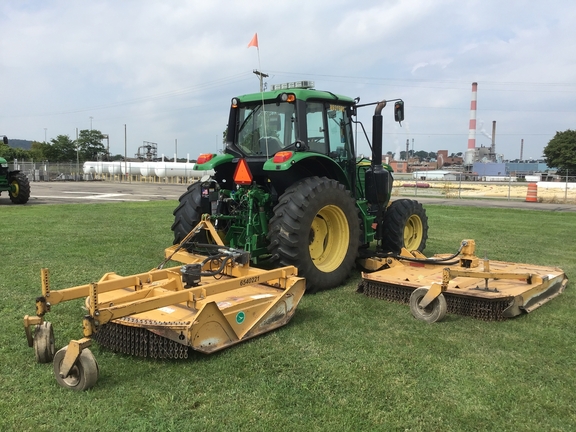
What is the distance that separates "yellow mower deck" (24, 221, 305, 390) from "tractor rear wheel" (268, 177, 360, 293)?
69 cm

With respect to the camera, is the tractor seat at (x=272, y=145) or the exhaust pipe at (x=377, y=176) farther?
the exhaust pipe at (x=377, y=176)

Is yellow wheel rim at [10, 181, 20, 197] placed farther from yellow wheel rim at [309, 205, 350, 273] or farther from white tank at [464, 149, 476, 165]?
white tank at [464, 149, 476, 165]

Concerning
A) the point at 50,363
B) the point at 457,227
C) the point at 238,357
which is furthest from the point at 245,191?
the point at 457,227

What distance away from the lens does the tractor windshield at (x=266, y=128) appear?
5602 mm


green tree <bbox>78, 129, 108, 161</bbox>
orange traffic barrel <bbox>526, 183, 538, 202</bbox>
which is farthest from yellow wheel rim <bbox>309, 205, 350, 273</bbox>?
green tree <bbox>78, 129, 108, 161</bbox>

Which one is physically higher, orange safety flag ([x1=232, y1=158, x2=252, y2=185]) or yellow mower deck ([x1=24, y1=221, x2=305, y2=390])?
orange safety flag ([x1=232, y1=158, x2=252, y2=185])

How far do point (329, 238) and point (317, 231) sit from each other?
7.1 inches

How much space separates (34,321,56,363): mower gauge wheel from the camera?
3.22 metres

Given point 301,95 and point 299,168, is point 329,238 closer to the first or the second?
point 299,168

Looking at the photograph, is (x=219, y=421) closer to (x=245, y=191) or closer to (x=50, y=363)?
(x=50, y=363)

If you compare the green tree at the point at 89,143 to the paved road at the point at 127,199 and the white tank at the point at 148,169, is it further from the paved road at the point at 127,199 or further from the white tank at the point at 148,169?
the paved road at the point at 127,199

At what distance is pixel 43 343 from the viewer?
3.23 metres

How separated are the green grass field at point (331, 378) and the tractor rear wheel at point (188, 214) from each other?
141cm

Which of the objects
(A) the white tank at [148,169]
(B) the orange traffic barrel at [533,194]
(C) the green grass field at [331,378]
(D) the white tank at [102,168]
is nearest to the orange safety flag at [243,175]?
(C) the green grass field at [331,378]
